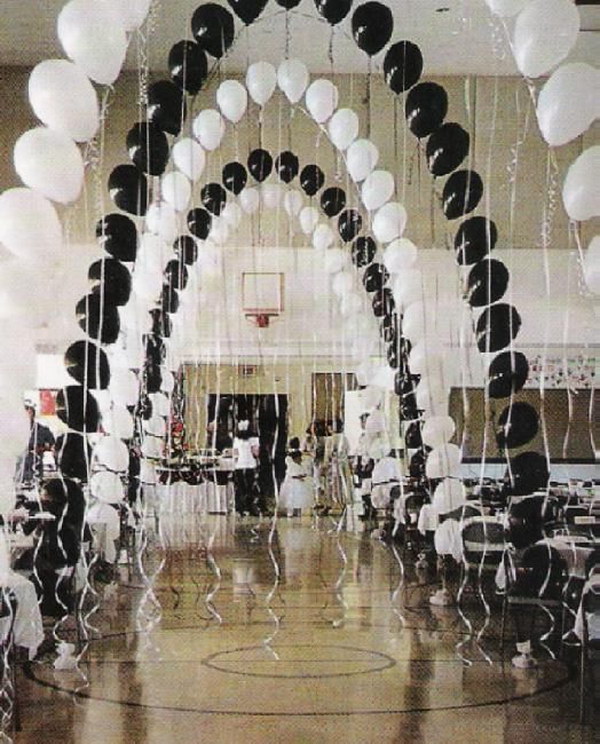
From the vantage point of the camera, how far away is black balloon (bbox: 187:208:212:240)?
9.62 m

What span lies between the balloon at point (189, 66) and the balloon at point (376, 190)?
2444mm

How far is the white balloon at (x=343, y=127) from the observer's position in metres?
8.93

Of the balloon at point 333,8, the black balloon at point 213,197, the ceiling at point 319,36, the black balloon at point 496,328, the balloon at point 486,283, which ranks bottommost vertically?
the black balloon at point 496,328

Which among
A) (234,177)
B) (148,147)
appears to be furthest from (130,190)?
(234,177)

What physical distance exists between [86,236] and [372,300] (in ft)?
11.9

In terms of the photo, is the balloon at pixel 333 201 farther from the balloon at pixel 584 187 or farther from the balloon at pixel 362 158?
the balloon at pixel 584 187

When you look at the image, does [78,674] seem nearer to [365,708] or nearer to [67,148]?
[365,708]

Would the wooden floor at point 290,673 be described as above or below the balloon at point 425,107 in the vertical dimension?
below

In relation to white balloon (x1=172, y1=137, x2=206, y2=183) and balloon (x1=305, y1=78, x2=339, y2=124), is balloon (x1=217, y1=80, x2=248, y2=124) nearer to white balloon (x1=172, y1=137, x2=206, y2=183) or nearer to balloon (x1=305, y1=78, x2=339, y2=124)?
white balloon (x1=172, y1=137, x2=206, y2=183)

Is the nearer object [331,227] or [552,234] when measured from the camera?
[331,227]

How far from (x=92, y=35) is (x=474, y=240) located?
2.61m

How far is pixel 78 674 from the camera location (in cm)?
628

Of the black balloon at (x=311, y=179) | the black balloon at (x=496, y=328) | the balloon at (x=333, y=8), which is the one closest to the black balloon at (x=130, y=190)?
the balloon at (x=333, y=8)

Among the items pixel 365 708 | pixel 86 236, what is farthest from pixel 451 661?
pixel 86 236
